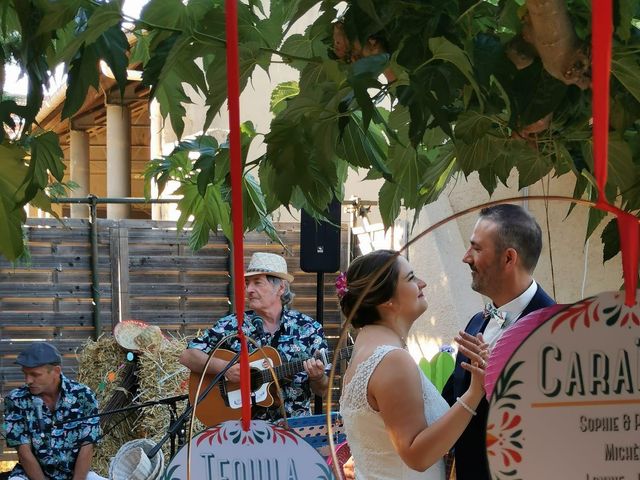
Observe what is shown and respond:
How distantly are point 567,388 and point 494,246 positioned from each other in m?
1.63

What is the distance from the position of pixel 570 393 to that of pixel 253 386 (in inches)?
139

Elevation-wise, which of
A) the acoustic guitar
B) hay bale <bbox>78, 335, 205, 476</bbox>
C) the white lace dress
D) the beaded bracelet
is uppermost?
the beaded bracelet

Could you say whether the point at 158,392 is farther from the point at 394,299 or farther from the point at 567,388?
the point at 567,388

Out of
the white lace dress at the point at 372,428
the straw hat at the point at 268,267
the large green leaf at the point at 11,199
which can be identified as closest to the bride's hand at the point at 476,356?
the white lace dress at the point at 372,428

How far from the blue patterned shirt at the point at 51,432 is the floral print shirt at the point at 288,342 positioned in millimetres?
758

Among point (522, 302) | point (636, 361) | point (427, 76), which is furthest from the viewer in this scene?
point (522, 302)

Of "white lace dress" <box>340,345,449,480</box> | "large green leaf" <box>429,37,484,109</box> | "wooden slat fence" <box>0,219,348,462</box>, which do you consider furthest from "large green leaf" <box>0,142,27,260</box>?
"wooden slat fence" <box>0,219,348,462</box>

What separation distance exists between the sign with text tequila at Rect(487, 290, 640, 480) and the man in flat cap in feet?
13.7

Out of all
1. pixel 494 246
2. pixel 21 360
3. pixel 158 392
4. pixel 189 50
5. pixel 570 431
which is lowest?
pixel 158 392

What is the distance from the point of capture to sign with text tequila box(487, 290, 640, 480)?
29.5 inches

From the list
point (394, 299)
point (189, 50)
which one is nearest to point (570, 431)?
point (189, 50)

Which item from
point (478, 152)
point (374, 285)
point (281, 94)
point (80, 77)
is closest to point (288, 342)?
point (374, 285)

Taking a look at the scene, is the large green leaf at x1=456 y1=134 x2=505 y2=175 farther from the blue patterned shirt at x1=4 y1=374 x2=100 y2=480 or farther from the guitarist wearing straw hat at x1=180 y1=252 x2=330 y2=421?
the blue patterned shirt at x1=4 y1=374 x2=100 y2=480

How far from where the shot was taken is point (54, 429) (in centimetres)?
466
